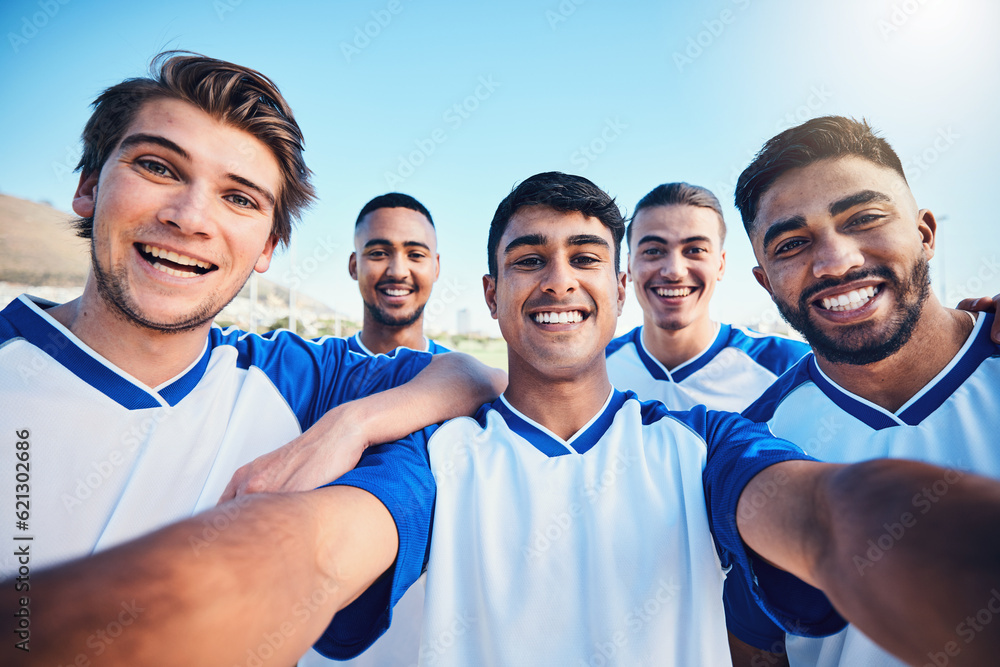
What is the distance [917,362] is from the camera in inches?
82.0

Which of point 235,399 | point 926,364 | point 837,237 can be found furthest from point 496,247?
point 926,364

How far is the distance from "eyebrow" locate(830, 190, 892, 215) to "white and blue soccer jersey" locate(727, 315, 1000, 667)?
2.55 feet

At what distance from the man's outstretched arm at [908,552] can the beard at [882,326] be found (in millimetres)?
1324

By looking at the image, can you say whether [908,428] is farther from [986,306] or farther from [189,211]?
[189,211]

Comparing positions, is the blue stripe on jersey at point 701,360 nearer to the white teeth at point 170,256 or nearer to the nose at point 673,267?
the nose at point 673,267

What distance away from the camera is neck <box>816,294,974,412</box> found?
2.07 meters

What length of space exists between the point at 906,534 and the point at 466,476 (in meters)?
1.32

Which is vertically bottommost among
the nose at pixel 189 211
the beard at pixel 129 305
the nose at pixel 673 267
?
the beard at pixel 129 305

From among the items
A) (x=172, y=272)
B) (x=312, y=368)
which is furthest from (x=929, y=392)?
(x=172, y=272)

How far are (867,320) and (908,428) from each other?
511 millimetres

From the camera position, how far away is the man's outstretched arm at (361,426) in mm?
1459

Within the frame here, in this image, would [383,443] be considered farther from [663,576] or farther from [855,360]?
[855,360]

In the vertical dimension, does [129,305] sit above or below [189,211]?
below

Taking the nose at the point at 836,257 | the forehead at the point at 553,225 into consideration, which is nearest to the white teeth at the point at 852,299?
the nose at the point at 836,257
